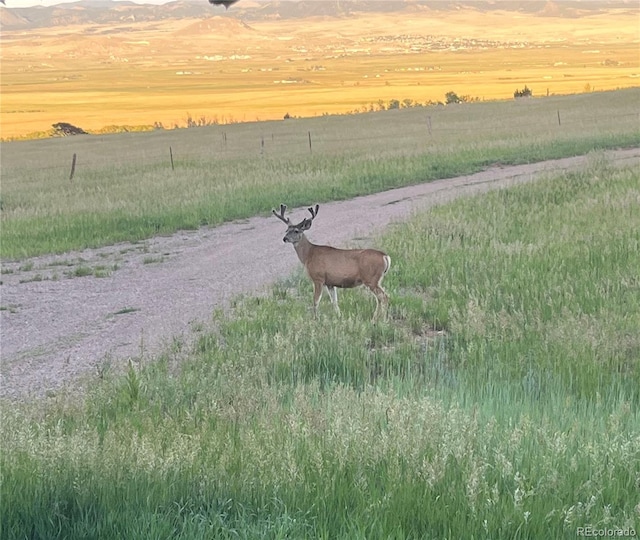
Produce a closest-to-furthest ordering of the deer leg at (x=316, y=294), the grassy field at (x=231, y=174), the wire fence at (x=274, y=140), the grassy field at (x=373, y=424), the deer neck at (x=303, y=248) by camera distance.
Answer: the grassy field at (x=373, y=424), the deer leg at (x=316, y=294), the deer neck at (x=303, y=248), the grassy field at (x=231, y=174), the wire fence at (x=274, y=140)

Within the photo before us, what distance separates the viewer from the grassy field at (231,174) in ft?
66.0

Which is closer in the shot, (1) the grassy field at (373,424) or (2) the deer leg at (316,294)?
(1) the grassy field at (373,424)

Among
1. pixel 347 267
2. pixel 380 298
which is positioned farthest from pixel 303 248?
pixel 380 298

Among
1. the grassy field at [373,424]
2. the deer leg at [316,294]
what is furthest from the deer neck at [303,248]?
the grassy field at [373,424]

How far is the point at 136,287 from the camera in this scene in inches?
561

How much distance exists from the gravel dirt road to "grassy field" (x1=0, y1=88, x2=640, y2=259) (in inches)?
50.5

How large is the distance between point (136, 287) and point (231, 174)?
14192 mm

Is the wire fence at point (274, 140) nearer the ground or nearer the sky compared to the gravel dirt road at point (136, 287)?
nearer the ground

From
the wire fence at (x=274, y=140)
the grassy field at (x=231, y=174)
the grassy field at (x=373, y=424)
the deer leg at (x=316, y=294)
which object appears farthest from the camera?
the wire fence at (x=274, y=140)

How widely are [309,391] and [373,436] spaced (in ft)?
6.58

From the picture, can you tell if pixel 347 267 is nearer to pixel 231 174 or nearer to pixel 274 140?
pixel 231 174

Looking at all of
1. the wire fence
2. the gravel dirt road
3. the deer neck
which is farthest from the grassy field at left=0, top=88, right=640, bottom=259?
the deer neck

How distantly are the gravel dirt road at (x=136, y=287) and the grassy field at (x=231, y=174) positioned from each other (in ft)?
4.21

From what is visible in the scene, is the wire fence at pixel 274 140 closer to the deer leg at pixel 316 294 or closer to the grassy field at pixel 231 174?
the grassy field at pixel 231 174
